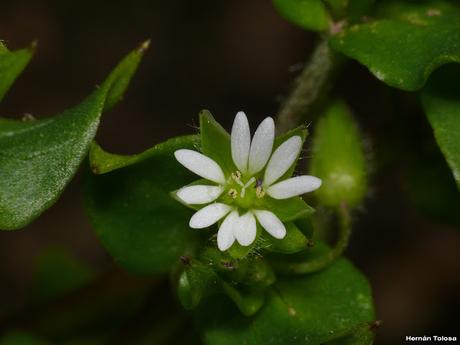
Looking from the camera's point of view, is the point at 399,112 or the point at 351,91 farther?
the point at 351,91

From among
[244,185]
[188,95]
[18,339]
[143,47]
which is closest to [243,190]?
[244,185]

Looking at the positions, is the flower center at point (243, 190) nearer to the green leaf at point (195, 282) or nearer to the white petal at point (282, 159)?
the white petal at point (282, 159)

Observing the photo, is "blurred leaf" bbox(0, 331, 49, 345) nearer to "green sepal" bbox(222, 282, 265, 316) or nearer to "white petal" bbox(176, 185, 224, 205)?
"green sepal" bbox(222, 282, 265, 316)

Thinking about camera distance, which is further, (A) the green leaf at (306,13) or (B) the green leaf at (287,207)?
(A) the green leaf at (306,13)

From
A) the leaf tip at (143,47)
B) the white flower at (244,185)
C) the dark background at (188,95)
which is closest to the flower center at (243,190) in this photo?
the white flower at (244,185)

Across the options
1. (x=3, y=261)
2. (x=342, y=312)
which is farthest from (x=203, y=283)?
(x=3, y=261)

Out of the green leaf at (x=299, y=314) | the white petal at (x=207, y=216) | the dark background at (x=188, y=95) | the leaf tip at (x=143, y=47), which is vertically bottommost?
the dark background at (x=188, y=95)

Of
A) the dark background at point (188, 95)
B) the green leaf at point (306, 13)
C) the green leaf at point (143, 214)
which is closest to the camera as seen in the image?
the green leaf at point (143, 214)

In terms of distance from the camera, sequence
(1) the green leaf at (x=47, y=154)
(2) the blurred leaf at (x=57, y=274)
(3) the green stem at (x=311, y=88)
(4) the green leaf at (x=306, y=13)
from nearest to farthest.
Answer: (1) the green leaf at (x=47, y=154)
(4) the green leaf at (x=306, y=13)
(3) the green stem at (x=311, y=88)
(2) the blurred leaf at (x=57, y=274)

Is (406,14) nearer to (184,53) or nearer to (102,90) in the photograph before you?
(102,90)
